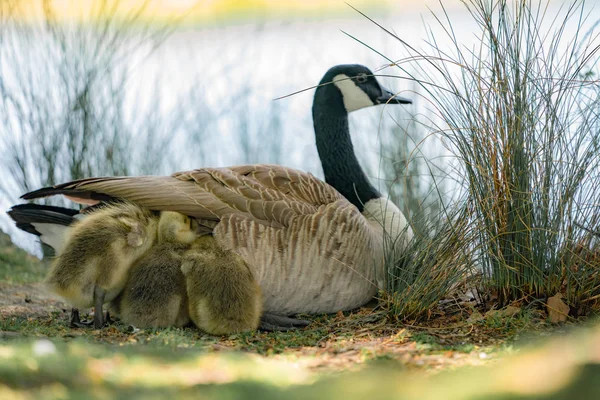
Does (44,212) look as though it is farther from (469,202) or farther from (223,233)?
(469,202)

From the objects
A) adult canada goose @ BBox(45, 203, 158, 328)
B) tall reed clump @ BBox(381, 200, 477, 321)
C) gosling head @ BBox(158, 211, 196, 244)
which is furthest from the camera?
gosling head @ BBox(158, 211, 196, 244)

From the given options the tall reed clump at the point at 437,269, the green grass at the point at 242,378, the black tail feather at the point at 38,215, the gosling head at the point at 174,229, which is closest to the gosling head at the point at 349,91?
the tall reed clump at the point at 437,269

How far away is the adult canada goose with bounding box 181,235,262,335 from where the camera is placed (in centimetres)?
485

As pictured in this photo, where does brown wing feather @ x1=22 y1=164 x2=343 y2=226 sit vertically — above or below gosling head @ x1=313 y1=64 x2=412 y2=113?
below

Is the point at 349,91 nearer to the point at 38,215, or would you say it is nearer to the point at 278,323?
the point at 278,323

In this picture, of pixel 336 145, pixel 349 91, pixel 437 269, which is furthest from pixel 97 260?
pixel 349 91

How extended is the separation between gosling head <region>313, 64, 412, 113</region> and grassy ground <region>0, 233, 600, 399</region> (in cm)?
197

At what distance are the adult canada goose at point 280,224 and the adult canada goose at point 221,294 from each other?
0.72ft

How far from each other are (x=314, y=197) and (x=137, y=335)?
5.58ft

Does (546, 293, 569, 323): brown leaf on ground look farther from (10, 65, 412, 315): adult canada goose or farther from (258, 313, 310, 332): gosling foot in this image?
(258, 313, 310, 332): gosling foot

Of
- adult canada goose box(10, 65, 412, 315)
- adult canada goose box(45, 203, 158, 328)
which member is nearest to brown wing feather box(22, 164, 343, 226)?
adult canada goose box(10, 65, 412, 315)

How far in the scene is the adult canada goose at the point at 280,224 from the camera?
17.2ft

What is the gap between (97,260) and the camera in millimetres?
4973

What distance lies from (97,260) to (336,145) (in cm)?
247
